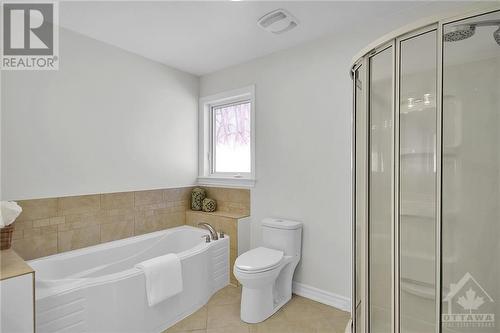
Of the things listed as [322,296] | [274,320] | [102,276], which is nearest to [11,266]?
[102,276]

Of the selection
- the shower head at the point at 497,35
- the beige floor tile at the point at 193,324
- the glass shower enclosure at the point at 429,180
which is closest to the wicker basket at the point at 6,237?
the beige floor tile at the point at 193,324

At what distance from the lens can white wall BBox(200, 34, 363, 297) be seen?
2260 mm

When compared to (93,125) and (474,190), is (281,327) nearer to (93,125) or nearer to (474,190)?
(474,190)

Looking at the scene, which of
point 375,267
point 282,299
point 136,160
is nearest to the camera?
point 375,267

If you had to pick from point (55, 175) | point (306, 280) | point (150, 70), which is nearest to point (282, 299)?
point (306, 280)

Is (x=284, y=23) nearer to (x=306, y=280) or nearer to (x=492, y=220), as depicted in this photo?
(x=492, y=220)

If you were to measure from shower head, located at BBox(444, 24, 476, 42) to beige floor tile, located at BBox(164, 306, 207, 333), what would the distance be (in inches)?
90.1

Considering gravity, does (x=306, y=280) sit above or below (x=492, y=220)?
below

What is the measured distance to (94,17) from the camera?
6.80 ft

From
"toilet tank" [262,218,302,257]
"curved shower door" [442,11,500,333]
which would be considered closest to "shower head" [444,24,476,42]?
"curved shower door" [442,11,500,333]

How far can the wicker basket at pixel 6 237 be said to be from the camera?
1754 mm

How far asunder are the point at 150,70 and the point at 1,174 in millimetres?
1621

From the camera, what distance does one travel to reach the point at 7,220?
5.60ft

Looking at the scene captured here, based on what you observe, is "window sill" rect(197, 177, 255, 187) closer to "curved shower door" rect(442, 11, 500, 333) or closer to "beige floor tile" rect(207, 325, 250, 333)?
"beige floor tile" rect(207, 325, 250, 333)
